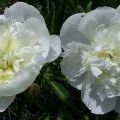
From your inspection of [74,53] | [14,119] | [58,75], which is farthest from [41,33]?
[14,119]

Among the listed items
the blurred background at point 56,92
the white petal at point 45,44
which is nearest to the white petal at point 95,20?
the white petal at point 45,44

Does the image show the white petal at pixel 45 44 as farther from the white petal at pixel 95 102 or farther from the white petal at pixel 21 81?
the white petal at pixel 95 102

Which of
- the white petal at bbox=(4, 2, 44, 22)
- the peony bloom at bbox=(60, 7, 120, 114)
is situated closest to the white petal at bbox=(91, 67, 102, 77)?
the peony bloom at bbox=(60, 7, 120, 114)

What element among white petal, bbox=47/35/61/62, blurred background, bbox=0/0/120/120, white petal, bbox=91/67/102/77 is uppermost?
white petal, bbox=47/35/61/62

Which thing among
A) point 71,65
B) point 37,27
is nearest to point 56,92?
point 71,65

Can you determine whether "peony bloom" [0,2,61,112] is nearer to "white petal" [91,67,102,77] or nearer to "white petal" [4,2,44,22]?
"white petal" [4,2,44,22]

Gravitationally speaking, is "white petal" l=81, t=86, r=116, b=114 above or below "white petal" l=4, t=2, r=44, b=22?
below

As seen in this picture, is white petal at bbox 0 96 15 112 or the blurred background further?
the blurred background

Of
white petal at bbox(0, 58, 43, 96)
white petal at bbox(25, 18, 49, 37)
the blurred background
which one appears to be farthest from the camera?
the blurred background
